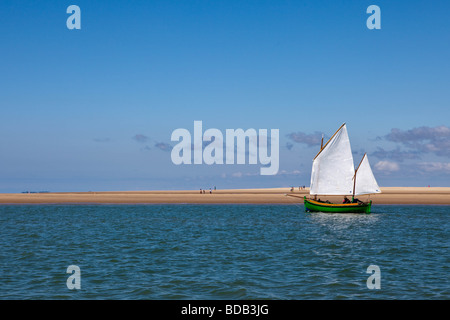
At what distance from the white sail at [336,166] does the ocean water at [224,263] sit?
22.6m

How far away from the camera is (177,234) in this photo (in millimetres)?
38406

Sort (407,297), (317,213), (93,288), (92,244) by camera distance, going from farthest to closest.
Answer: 1. (317,213)
2. (92,244)
3. (93,288)
4. (407,297)

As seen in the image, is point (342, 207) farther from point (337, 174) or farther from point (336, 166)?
point (336, 166)

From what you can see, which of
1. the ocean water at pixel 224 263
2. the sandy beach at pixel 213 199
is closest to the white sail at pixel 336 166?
the sandy beach at pixel 213 199

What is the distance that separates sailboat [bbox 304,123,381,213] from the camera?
63.2m

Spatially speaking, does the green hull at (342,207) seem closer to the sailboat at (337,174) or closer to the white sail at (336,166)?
the sailboat at (337,174)

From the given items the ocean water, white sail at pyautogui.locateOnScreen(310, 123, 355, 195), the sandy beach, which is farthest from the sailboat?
the ocean water

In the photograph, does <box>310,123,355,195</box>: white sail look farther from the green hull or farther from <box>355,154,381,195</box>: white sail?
<box>355,154,381,195</box>: white sail

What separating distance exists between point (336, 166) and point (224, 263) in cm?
4311

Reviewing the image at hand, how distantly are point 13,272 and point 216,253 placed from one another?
11553mm

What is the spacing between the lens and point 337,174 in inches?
2511
